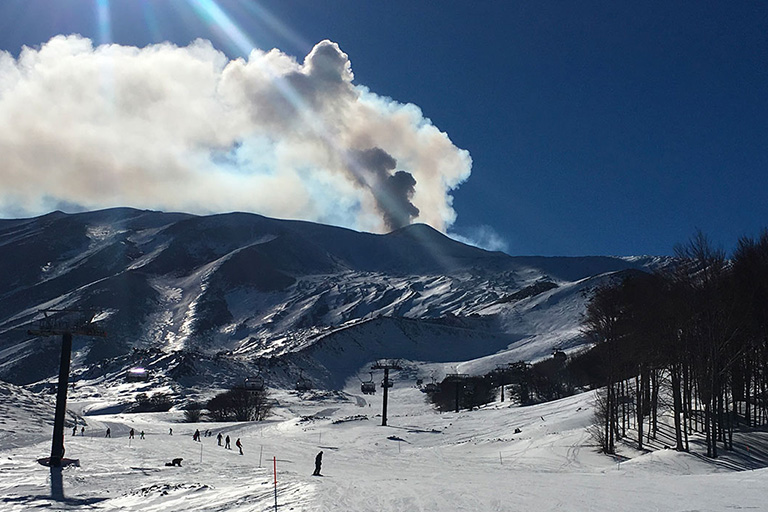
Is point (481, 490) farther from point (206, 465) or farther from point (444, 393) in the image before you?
point (444, 393)

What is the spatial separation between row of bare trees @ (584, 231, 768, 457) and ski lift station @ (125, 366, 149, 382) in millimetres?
139593

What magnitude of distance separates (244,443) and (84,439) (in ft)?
43.8

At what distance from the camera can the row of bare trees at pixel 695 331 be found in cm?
3000

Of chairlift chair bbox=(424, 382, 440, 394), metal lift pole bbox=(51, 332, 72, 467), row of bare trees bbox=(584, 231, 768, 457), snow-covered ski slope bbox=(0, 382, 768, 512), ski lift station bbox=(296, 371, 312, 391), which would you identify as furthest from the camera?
ski lift station bbox=(296, 371, 312, 391)

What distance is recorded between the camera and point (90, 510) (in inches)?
926

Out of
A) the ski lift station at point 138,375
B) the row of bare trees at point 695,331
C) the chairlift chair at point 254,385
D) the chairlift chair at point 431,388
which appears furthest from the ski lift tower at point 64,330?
the ski lift station at point 138,375

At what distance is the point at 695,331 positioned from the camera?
30.4 m

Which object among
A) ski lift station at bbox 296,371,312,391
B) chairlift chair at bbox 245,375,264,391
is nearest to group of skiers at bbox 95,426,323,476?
chairlift chair at bbox 245,375,264,391

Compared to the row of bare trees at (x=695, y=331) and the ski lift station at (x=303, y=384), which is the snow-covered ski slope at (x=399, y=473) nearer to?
the row of bare trees at (x=695, y=331)

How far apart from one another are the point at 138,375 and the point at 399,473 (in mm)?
141172

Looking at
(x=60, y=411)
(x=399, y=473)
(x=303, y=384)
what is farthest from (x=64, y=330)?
(x=303, y=384)

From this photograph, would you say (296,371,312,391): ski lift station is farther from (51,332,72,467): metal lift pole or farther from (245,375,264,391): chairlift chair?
(51,332,72,467): metal lift pole

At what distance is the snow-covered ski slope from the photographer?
2048cm

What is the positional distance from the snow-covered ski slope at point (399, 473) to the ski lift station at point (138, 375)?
334 feet
